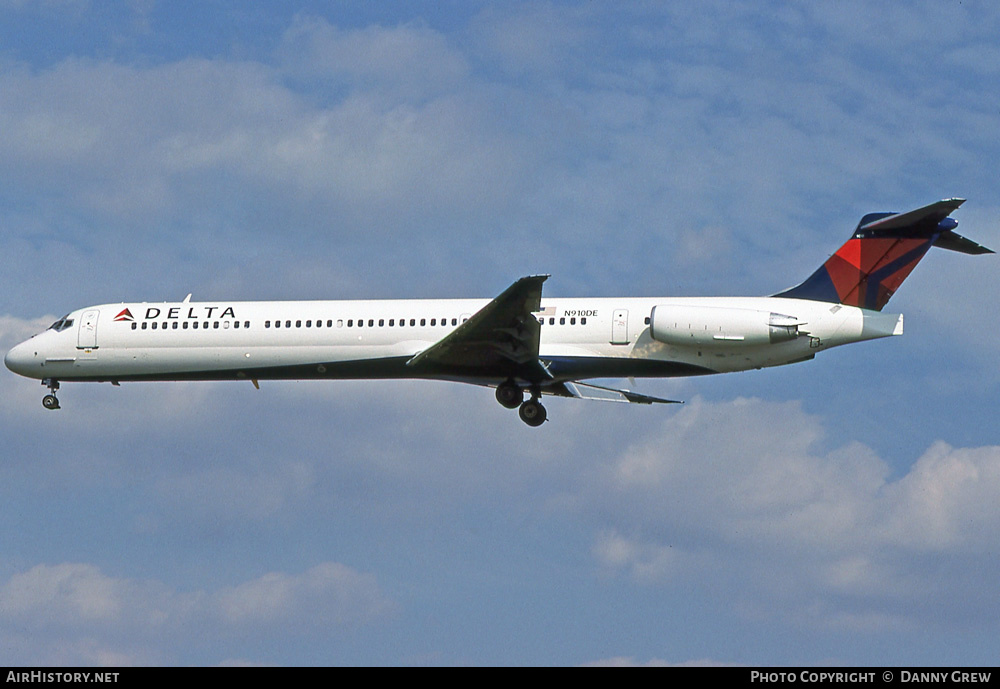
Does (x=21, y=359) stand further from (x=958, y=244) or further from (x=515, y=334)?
(x=958, y=244)

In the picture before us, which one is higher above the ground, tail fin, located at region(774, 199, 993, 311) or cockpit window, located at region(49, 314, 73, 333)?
cockpit window, located at region(49, 314, 73, 333)

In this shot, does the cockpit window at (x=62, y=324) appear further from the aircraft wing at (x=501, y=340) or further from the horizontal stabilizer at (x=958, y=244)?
the horizontal stabilizer at (x=958, y=244)

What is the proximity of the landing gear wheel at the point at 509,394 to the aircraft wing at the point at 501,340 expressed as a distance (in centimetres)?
55

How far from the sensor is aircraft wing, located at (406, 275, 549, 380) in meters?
31.3

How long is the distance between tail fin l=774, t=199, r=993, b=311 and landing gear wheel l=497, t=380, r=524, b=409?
24.4ft

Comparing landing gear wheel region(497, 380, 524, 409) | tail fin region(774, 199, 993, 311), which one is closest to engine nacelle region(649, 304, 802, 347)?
tail fin region(774, 199, 993, 311)

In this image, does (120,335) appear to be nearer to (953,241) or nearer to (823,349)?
(823,349)

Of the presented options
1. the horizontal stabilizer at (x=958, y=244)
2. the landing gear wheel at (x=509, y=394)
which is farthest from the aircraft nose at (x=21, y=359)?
the horizontal stabilizer at (x=958, y=244)

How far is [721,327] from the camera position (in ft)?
103

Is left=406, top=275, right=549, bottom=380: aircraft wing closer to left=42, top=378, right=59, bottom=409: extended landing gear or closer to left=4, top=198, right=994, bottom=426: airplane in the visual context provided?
left=4, top=198, right=994, bottom=426: airplane

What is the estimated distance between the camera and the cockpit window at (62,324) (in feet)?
121

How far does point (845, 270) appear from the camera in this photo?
32.4m
